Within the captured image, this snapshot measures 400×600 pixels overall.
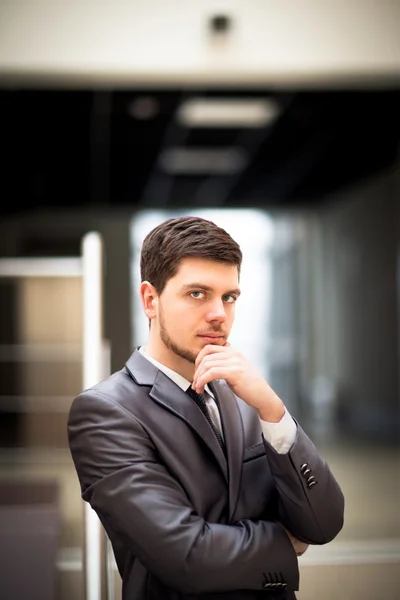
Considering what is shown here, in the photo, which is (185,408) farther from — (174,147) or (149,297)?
(174,147)

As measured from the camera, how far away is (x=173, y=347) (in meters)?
1.36

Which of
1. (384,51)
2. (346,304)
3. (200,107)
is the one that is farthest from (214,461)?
(346,304)

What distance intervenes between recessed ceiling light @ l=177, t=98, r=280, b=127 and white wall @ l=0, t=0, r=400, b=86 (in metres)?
2.30

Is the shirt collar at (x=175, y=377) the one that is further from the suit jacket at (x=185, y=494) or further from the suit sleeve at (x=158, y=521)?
the suit sleeve at (x=158, y=521)

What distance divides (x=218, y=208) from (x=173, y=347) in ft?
31.6

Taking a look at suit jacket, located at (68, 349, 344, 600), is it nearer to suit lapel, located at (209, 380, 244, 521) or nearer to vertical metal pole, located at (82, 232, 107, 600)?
suit lapel, located at (209, 380, 244, 521)

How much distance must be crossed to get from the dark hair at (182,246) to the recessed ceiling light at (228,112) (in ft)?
16.9

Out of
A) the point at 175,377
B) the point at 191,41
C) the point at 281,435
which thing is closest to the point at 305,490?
the point at 281,435

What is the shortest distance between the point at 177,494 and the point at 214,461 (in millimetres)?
104

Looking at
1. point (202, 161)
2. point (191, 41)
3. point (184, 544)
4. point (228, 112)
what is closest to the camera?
point (184, 544)

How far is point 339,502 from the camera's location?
4.34ft

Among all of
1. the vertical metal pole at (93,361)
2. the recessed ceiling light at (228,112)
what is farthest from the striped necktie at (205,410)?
the recessed ceiling light at (228,112)

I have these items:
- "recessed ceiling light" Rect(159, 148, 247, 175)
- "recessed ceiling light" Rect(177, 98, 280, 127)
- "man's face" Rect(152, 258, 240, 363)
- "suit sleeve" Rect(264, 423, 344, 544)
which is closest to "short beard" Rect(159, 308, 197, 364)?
"man's face" Rect(152, 258, 240, 363)

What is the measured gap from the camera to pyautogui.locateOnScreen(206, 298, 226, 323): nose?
1.30 m
